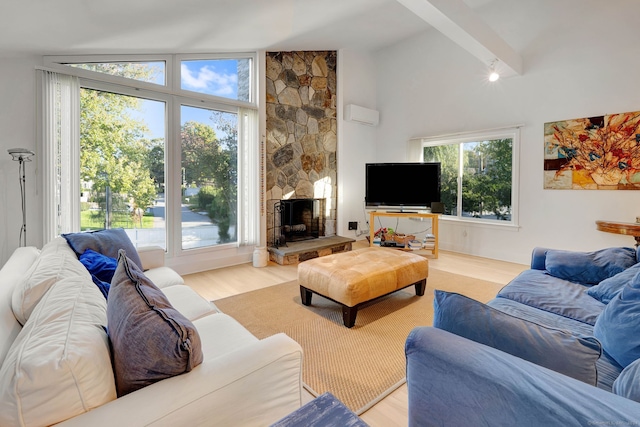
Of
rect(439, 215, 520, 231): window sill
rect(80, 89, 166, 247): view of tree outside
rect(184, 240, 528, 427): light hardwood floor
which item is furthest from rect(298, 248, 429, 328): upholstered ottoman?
rect(439, 215, 520, 231): window sill

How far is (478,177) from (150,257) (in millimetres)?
4597

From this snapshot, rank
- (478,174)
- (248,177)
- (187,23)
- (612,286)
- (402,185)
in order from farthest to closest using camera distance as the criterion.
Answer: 1. (402,185)
2. (478,174)
3. (248,177)
4. (187,23)
5. (612,286)

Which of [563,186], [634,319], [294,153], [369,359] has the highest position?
[294,153]

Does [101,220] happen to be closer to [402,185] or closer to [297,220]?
[297,220]

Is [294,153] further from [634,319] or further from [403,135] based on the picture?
[634,319]

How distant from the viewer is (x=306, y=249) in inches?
174

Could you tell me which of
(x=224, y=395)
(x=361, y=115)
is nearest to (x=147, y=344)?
(x=224, y=395)

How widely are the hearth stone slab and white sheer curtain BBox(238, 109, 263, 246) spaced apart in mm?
373

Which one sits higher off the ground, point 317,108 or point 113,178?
point 317,108

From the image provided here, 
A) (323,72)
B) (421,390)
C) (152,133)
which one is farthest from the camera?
(323,72)

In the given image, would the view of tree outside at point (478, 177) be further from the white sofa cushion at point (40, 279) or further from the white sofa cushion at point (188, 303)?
the white sofa cushion at point (40, 279)

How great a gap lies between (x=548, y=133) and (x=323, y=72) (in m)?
3.51

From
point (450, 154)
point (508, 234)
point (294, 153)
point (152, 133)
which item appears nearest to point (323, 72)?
point (294, 153)

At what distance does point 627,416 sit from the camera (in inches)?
23.8
